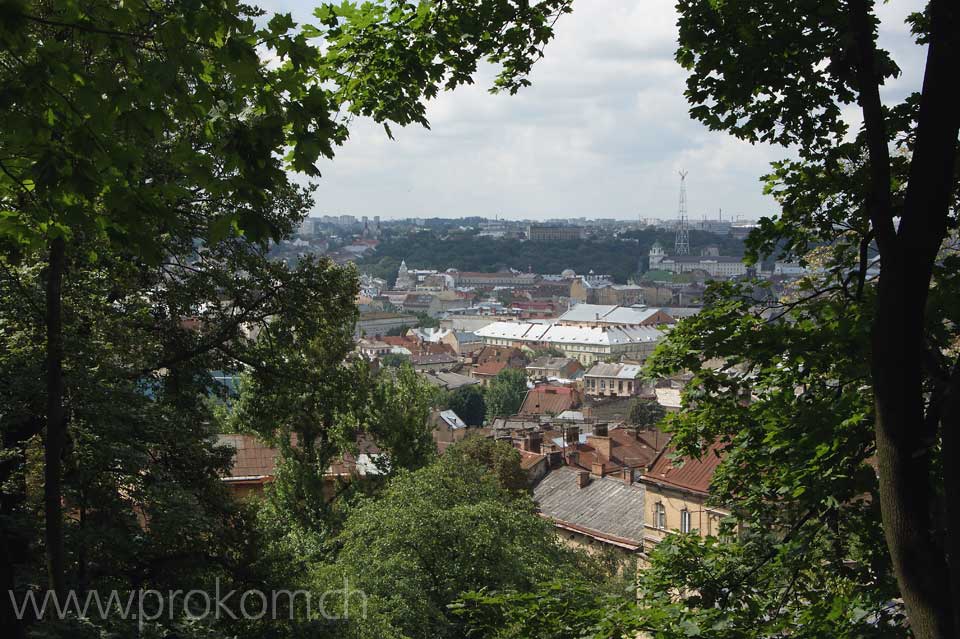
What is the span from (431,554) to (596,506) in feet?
61.2

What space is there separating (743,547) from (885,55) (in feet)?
10.6

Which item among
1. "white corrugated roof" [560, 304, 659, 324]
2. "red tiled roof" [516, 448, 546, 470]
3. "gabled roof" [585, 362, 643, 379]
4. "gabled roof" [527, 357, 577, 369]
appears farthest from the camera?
"white corrugated roof" [560, 304, 659, 324]

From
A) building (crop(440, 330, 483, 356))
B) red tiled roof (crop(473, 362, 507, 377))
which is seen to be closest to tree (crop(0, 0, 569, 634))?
red tiled roof (crop(473, 362, 507, 377))

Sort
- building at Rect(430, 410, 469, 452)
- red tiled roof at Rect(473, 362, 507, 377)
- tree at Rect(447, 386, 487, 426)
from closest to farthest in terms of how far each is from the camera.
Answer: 1. building at Rect(430, 410, 469, 452)
2. tree at Rect(447, 386, 487, 426)
3. red tiled roof at Rect(473, 362, 507, 377)

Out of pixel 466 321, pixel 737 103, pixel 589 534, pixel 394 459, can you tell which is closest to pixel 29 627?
pixel 737 103

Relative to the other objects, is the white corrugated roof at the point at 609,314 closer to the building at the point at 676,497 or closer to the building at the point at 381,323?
the building at the point at 381,323

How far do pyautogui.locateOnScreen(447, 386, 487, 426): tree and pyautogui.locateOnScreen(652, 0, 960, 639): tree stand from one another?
243ft

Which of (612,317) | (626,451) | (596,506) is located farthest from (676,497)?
(612,317)

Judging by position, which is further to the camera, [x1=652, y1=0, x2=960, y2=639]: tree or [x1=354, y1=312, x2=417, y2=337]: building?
[x1=354, y1=312, x2=417, y2=337]: building

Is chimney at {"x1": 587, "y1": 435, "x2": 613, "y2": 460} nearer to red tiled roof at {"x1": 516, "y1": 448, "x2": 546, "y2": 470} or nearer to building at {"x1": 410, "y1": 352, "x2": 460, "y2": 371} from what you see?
red tiled roof at {"x1": 516, "y1": 448, "x2": 546, "y2": 470}

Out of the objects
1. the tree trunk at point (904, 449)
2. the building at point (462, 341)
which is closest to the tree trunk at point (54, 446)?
the tree trunk at point (904, 449)

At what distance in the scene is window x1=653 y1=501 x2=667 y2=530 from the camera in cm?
2700

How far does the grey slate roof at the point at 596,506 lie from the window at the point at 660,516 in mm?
1804

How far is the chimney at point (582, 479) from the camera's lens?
114 feet
